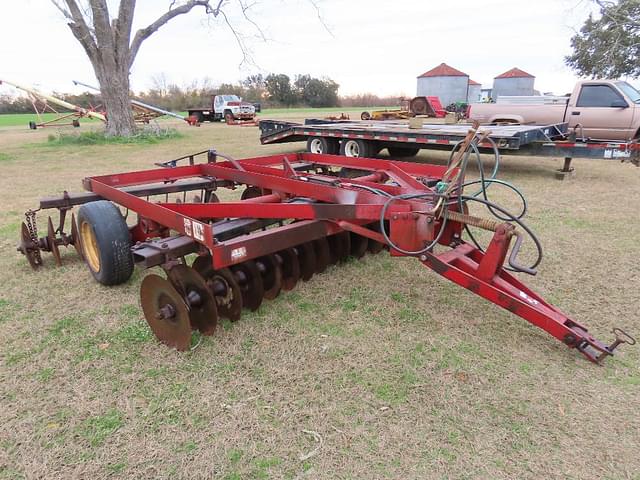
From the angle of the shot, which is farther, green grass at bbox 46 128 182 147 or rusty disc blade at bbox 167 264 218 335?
green grass at bbox 46 128 182 147

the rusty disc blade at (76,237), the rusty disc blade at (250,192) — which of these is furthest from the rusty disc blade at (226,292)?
the rusty disc blade at (250,192)

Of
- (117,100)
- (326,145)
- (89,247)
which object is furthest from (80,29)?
(89,247)

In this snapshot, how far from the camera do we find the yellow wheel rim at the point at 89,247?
3.58 meters

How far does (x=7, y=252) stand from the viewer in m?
4.40

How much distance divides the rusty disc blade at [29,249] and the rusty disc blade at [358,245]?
2.87m

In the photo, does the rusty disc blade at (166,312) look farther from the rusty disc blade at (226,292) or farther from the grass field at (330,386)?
the rusty disc blade at (226,292)

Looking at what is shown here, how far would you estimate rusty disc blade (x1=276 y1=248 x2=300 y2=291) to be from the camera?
337 centimetres

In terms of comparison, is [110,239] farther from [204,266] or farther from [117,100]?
[117,100]

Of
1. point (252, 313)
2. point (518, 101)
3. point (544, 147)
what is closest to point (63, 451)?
point (252, 313)

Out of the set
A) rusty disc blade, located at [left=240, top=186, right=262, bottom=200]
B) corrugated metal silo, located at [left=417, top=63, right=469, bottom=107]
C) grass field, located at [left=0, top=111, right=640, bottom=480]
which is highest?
corrugated metal silo, located at [left=417, top=63, right=469, bottom=107]

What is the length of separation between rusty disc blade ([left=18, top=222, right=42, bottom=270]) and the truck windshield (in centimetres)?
1057

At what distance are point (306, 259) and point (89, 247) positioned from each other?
1867 mm

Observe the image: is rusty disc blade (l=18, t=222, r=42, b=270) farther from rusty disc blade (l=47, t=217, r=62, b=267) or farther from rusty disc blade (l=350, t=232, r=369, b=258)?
rusty disc blade (l=350, t=232, r=369, b=258)

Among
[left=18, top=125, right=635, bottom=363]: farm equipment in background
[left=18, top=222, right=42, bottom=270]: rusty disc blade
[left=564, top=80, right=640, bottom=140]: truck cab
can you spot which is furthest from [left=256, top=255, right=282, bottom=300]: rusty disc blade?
[left=564, top=80, right=640, bottom=140]: truck cab
